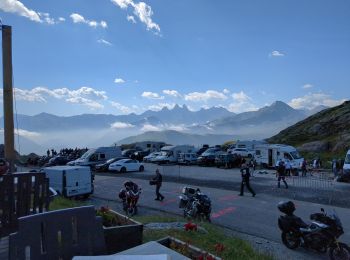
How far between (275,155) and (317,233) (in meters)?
32.4

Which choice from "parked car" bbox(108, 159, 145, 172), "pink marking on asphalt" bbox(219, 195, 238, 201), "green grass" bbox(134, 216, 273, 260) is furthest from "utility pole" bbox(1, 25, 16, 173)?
"parked car" bbox(108, 159, 145, 172)

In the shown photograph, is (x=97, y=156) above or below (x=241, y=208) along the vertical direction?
above

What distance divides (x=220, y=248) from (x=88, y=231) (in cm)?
266

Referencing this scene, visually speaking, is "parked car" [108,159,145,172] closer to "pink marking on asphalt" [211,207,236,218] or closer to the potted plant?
"pink marking on asphalt" [211,207,236,218]

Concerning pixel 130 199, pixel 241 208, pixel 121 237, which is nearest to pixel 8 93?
pixel 130 199

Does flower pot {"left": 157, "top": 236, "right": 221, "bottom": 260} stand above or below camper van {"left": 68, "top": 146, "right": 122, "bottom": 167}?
below

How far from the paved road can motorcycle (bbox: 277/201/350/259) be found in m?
0.45

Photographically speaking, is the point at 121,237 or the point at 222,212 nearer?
the point at 121,237

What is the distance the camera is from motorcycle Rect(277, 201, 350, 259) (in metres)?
10.2

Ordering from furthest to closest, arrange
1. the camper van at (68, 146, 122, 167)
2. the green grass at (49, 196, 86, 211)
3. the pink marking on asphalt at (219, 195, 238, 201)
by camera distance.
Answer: the camper van at (68, 146, 122, 167) → the pink marking on asphalt at (219, 195, 238, 201) → the green grass at (49, 196, 86, 211)

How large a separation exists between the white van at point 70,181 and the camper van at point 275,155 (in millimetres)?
22683

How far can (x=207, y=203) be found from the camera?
52.0 feet

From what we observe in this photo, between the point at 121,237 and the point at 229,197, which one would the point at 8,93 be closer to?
the point at 121,237

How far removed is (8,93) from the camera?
14.0 m
